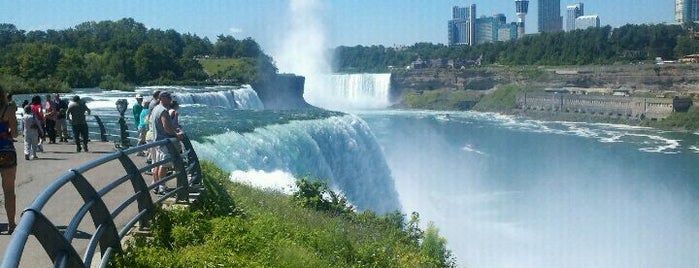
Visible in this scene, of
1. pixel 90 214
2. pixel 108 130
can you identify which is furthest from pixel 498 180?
pixel 90 214

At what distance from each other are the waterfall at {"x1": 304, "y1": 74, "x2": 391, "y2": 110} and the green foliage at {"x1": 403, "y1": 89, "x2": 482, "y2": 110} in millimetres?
3608

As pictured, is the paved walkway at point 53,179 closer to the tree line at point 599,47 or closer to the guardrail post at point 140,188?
the guardrail post at point 140,188

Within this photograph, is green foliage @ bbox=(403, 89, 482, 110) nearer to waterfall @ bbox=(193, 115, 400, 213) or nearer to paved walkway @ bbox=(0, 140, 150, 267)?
waterfall @ bbox=(193, 115, 400, 213)

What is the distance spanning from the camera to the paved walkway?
5277 millimetres

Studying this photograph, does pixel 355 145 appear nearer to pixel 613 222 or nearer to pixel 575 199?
pixel 613 222

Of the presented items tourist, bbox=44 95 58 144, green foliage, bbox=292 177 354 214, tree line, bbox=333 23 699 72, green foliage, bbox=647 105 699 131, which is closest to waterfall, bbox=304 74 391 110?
tree line, bbox=333 23 699 72

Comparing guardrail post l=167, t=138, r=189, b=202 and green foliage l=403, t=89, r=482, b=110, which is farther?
green foliage l=403, t=89, r=482, b=110

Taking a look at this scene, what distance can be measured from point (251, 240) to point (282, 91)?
51516mm

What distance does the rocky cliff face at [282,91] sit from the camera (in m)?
56.2

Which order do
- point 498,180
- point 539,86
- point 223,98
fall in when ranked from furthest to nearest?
point 539,86 < point 498,180 < point 223,98

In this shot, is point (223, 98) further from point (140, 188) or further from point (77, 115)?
point (140, 188)

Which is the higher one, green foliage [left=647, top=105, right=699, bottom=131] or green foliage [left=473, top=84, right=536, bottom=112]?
green foliage [left=473, top=84, right=536, bottom=112]

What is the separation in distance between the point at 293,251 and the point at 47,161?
6806mm

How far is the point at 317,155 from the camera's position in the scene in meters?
20.2
